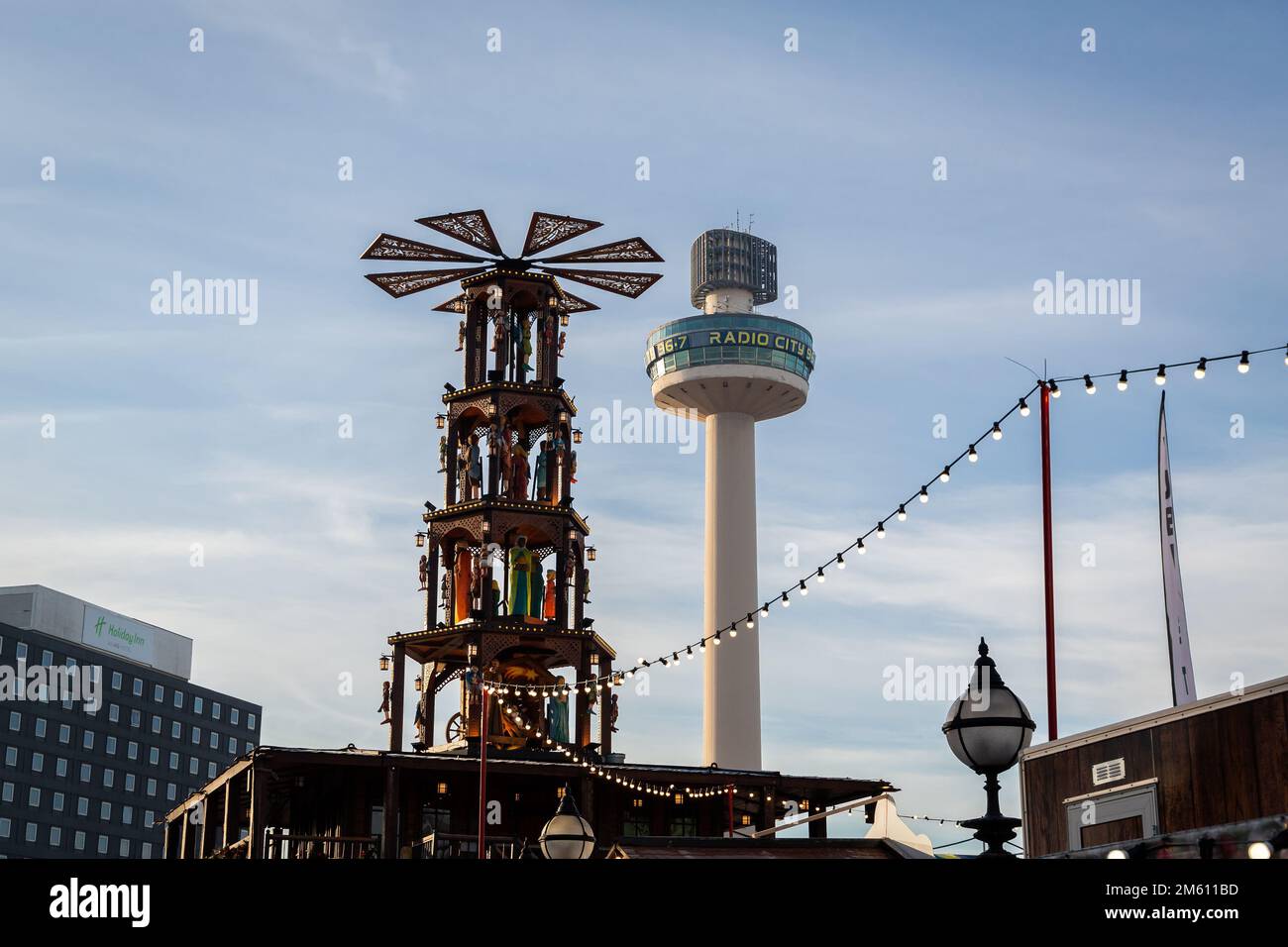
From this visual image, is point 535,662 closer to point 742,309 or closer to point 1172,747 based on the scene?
point 1172,747

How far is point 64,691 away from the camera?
142 m

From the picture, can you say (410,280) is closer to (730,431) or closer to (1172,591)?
(1172,591)

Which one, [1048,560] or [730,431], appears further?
[730,431]

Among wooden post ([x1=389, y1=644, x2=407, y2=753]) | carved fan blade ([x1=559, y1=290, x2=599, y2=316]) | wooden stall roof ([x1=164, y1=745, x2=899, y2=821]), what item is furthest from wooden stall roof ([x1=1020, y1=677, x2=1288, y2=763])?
carved fan blade ([x1=559, y1=290, x2=599, y2=316])

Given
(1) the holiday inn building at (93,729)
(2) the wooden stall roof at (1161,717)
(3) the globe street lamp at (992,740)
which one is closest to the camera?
(3) the globe street lamp at (992,740)

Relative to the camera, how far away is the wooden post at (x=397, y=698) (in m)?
51.2

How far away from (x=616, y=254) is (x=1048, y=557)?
87.9ft

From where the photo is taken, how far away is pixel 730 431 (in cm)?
11125

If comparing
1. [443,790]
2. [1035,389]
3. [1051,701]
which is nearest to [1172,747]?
[1051,701]

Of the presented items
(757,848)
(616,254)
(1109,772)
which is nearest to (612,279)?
(616,254)

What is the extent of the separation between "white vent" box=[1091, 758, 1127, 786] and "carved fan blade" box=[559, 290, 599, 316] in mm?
37958

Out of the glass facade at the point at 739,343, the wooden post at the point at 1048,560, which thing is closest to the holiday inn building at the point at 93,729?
the glass facade at the point at 739,343

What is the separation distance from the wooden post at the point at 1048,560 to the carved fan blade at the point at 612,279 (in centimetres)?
2487

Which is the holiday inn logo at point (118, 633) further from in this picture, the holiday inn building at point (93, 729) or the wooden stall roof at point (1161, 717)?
the wooden stall roof at point (1161, 717)
